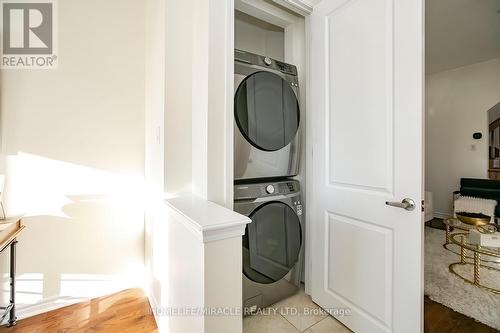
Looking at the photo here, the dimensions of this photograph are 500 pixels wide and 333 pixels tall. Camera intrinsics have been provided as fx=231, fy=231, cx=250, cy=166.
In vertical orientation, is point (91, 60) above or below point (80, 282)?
above

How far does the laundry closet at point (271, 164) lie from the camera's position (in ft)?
4.99

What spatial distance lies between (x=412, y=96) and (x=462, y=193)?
4.11 metres

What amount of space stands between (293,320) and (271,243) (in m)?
0.54

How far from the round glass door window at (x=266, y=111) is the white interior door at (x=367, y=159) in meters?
0.18

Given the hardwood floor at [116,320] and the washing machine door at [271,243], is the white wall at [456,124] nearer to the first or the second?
the hardwood floor at [116,320]

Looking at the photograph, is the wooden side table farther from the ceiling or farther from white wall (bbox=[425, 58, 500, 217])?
white wall (bbox=[425, 58, 500, 217])

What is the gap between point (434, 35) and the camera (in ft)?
10.4

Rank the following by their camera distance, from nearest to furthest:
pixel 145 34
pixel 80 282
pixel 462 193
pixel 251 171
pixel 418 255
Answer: pixel 418 255 → pixel 251 171 → pixel 80 282 → pixel 145 34 → pixel 462 193

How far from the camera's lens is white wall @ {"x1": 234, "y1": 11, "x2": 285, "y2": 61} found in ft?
7.01

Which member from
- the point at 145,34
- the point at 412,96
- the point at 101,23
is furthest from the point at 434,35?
the point at 101,23

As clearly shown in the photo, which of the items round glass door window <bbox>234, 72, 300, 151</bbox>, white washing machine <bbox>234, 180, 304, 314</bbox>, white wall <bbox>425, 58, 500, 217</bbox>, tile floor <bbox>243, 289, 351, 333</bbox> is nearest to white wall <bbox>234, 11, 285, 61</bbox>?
round glass door window <bbox>234, 72, 300, 151</bbox>

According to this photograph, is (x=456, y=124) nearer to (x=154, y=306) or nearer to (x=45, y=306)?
(x=154, y=306)

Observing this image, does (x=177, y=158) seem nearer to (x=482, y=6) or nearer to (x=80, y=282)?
(x=80, y=282)

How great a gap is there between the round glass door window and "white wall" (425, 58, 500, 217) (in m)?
4.40
